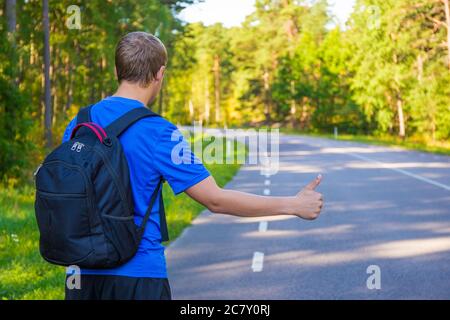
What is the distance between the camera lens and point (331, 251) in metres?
9.20

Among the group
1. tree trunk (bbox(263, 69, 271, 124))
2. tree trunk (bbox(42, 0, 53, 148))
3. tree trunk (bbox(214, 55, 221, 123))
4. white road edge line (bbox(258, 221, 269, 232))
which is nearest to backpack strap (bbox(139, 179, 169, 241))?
white road edge line (bbox(258, 221, 269, 232))

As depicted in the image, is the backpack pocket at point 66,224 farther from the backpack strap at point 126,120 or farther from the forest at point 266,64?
the forest at point 266,64

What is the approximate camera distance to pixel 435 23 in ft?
135

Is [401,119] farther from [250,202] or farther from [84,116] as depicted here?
[84,116]

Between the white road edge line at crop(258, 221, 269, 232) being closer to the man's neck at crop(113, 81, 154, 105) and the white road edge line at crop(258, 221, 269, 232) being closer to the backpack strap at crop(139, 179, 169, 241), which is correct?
the backpack strap at crop(139, 179, 169, 241)

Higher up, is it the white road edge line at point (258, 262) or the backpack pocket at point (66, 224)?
the backpack pocket at point (66, 224)

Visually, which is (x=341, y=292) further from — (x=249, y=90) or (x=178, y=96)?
(x=178, y=96)

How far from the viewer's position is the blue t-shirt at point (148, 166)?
2.65 m

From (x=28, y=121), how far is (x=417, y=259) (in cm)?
1043

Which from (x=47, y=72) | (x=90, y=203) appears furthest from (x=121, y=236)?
(x=47, y=72)

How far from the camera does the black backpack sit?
2574 millimetres

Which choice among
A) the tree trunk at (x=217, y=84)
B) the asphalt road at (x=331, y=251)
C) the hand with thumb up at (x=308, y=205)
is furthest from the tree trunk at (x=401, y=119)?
the tree trunk at (x=217, y=84)

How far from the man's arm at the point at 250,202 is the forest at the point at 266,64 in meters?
13.9
